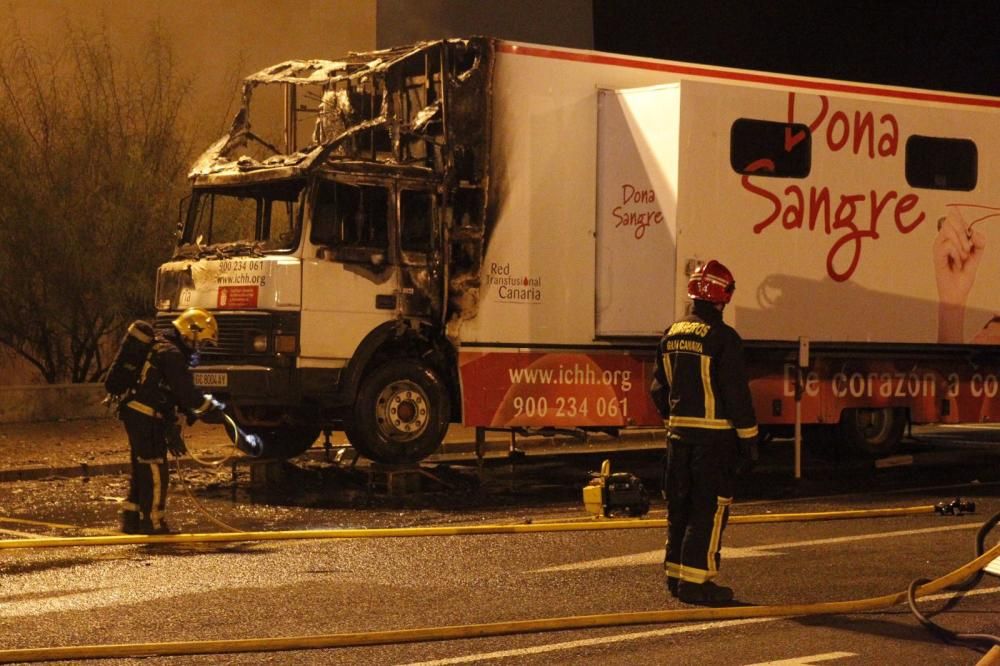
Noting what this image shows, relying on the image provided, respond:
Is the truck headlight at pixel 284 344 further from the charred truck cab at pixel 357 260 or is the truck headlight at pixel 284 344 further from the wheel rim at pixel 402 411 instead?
the wheel rim at pixel 402 411

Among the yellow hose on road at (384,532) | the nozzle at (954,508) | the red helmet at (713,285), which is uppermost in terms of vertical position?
the red helmet at (713,285)

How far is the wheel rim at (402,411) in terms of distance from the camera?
46.8 feet

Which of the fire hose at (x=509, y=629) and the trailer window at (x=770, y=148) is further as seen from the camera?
the trailer window at (x=770, y=148)

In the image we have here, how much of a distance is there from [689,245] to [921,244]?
2.92 metres

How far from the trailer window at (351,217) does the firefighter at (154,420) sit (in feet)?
9.29

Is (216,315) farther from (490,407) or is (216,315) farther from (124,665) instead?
(124,665)

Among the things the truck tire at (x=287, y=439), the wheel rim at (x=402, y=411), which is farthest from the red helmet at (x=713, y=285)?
the truck tire at (x=287, y=439)

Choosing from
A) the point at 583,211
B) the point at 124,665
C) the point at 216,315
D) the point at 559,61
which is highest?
the point at 559,61

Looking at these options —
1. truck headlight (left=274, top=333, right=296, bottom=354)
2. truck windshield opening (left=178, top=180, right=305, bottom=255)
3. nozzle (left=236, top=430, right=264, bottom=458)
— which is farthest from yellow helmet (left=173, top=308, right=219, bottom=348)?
truck windshield opening (left=178, top=180, right=305, bottom=255)

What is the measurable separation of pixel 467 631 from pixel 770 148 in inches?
334

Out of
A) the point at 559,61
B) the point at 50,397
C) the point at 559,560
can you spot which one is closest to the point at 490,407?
the point at 559,61

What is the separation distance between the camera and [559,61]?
48.6 ft

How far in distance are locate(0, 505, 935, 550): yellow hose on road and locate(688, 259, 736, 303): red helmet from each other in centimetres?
317

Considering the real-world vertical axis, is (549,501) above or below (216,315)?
below
